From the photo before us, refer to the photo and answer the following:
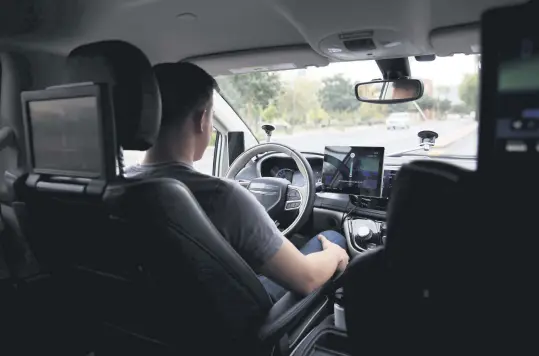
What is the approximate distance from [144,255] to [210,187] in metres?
0.33

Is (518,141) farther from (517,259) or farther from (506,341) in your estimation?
(506,341)

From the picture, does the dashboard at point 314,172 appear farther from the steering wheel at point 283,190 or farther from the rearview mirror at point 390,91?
the rearview mirror at point 390,91

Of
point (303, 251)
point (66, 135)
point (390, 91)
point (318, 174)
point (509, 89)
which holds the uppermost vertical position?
point (390, 91)

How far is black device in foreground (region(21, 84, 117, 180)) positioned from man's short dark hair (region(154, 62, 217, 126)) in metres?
0.34

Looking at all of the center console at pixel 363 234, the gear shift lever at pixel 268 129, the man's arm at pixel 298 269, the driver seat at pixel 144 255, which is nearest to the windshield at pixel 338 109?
the gear shift lever at pixel 268 129

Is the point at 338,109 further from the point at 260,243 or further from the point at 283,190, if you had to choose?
the point at 260,243

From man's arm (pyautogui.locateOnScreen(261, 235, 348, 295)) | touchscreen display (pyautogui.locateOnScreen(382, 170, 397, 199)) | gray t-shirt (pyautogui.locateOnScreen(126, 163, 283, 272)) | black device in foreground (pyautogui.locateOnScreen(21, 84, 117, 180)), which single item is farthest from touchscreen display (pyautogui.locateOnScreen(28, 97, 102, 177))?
touchscreen display (pyautogui.locateOnScreen(382, 170, 397, 199))

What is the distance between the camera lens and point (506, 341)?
880 millimetres

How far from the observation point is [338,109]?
3.21 m

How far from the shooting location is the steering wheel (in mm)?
2686

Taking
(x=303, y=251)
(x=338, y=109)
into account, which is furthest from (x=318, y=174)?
(x=303, y=251)

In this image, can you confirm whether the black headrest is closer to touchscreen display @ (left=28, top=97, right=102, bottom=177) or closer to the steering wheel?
touchscreen display @ (left=28, top=97, right=102, bottom=177)

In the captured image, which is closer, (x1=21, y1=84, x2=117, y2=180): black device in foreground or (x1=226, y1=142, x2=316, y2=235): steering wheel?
(x1=21, y1=84, x2=117, y2=180): black device in foreground

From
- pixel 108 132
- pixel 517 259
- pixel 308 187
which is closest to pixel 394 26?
pixel 308 187
